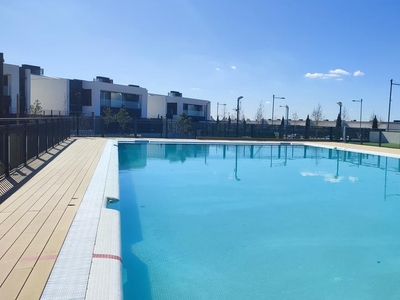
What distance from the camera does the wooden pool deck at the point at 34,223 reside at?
2.69 m

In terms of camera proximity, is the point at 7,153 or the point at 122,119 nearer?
the point at 7,153

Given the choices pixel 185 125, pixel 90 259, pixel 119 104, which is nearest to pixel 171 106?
pixel 119 104

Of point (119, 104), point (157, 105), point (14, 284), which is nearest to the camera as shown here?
point (14, 284)

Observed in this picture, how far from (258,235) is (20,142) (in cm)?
513


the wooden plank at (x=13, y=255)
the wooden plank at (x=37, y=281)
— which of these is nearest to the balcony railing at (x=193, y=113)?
the wooden plank at (x=13, y=255)

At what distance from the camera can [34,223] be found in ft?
13.3

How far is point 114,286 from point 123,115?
24.7m

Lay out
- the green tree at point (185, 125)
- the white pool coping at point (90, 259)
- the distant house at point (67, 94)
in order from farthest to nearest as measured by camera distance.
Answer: the green tree at point (185, 125) → the distant house at point (67, 94) → the white pool coping at point (90, 259)

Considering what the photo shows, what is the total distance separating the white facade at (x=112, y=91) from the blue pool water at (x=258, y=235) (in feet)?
74.1

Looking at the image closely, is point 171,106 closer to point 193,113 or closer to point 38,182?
point 193,113

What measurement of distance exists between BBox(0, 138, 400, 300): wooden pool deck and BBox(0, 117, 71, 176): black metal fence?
0.28 metres

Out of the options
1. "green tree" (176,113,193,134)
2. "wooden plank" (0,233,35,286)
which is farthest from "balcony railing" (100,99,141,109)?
"wooden plank" (0,233,35,286)

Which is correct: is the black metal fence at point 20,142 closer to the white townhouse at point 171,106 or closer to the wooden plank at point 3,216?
the wooden plank at point 3,216

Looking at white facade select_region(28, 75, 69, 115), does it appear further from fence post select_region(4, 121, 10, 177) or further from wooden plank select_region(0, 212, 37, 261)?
wooden plank select_region(0, 212, 37, 261)
